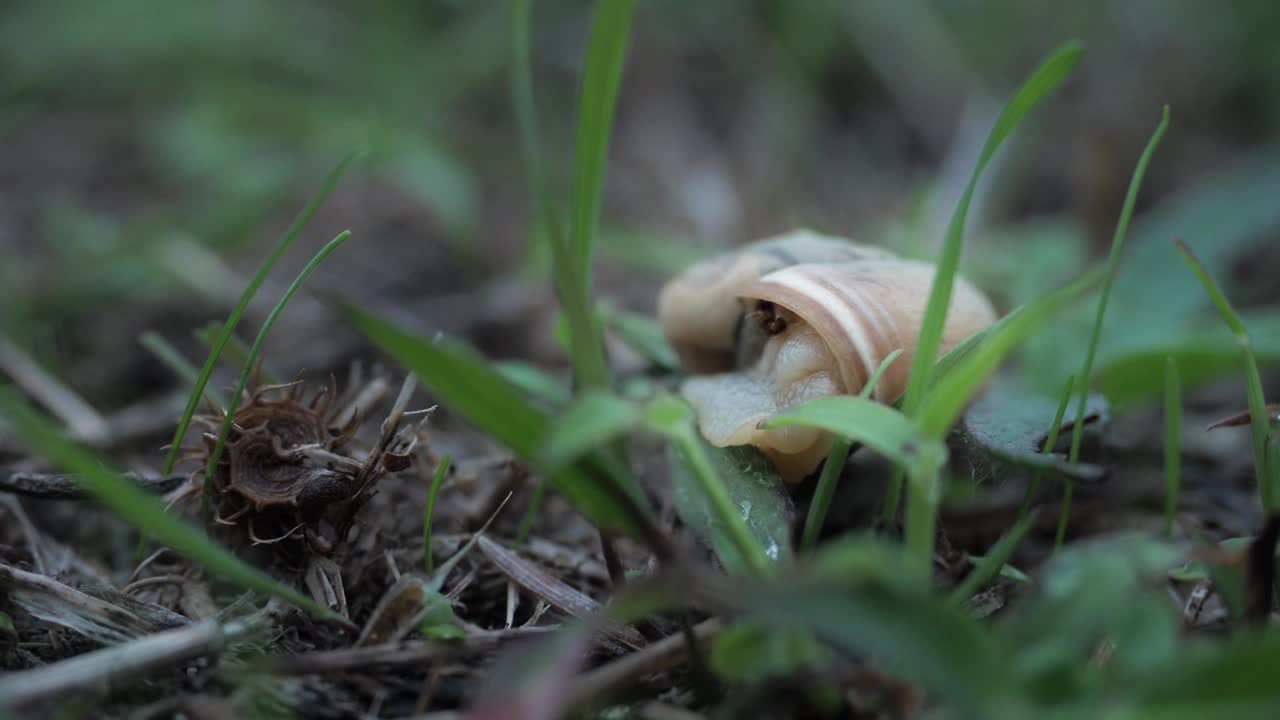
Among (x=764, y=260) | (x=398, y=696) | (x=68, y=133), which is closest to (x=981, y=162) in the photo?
(x=764, y=260)

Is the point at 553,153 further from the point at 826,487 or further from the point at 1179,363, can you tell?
the point at 826,487

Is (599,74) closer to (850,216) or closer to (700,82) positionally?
(850,216)

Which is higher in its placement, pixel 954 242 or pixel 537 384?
pixel 954 242

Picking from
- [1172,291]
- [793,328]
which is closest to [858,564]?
[793,328]

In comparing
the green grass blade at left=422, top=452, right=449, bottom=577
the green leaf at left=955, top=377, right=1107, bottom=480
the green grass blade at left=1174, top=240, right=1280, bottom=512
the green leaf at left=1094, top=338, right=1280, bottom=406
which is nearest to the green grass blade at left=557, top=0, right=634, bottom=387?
the green grass blade at left=422, top=452, right=449, bottom=577

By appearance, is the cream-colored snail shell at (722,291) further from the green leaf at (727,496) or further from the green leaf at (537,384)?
the green leaf at (727,496)

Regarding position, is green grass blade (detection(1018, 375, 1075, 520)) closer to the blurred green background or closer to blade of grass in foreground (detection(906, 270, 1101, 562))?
blade of grass in foreground (detection(906, 270, 1101, 562))
